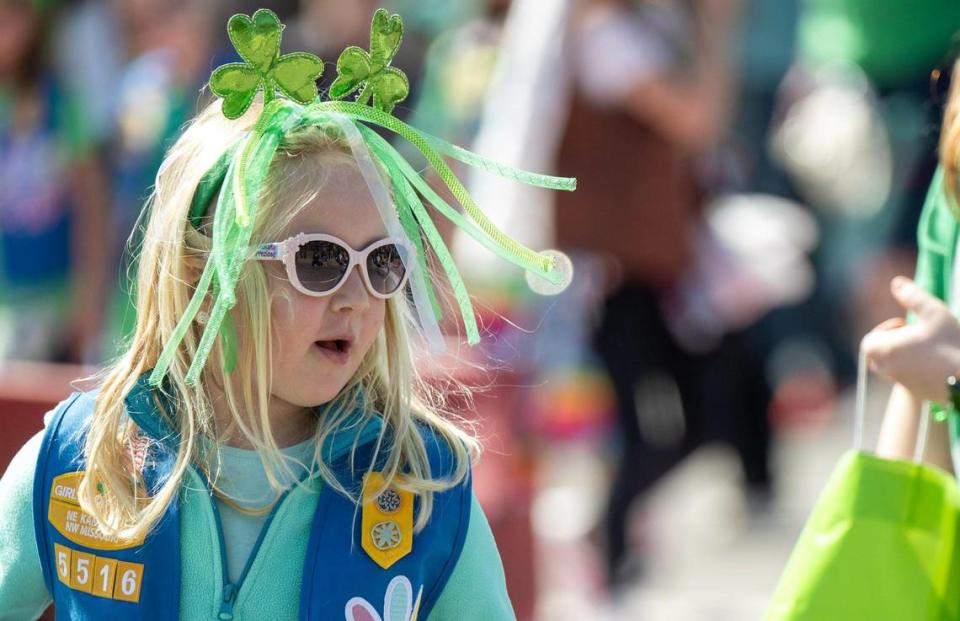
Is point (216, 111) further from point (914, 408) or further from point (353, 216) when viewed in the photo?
point (914, 408)

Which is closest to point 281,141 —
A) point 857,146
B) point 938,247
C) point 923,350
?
point 923,350

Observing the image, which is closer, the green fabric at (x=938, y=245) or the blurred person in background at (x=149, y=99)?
the green fabric at (x=938, y=245)

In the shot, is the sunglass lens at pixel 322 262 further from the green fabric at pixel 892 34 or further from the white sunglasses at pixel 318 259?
the green fabric at pixel 892 34

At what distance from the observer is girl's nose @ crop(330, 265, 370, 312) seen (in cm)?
231

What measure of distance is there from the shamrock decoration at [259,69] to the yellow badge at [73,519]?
563 mm

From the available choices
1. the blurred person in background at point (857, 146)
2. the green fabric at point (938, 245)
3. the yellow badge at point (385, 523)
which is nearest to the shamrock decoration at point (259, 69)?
the yellow badge at point (385, 523)

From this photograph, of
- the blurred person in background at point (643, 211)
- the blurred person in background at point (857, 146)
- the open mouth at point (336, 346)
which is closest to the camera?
the open mouth at point (336, 346)

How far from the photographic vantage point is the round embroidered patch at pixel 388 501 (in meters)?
2.32

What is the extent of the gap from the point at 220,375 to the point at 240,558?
28 centimetres

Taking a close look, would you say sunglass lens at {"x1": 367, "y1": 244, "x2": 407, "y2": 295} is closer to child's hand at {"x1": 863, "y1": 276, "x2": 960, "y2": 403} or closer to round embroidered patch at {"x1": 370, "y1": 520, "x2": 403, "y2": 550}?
round embroidered patch at {"x1": 370, "y1": 520, "x2": 403, "y2": 550}

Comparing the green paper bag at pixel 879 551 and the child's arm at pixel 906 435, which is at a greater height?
the child's arm at pixel 906 435

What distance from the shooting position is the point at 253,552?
2283mm

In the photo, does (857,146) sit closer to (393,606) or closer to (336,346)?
(336,346)

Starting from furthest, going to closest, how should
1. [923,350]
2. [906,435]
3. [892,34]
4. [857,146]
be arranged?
1. [857,146]
2. [892,34]
3. [906,435]
4. [923,350]
